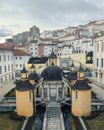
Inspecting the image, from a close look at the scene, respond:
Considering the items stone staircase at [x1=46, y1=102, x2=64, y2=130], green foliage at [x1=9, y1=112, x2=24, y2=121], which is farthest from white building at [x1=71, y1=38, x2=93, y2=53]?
green foliage at [x1=9, y1=112, x2=24, y2=121]

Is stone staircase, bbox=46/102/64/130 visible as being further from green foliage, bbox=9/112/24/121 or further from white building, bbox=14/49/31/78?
white building, bbox=14/49/31/78

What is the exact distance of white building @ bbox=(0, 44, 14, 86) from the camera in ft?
188

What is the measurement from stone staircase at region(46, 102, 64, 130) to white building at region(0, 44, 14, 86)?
27.1 meters

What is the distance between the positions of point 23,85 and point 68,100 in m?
9.04

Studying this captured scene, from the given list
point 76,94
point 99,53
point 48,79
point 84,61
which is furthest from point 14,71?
point 76,94

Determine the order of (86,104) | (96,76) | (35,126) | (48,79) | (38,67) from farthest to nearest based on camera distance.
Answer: (38,67) → (96,76) → (48,79) → (86,104) → (35,126)

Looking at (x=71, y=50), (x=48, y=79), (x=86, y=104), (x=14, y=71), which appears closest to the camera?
(x=86, y=104)

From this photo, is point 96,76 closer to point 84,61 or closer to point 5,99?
point 84,61

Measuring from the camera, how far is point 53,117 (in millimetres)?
29266

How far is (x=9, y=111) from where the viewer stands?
32.1 metres

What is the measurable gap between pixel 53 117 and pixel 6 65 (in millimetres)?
35457

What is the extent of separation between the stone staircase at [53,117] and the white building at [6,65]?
27135 mm

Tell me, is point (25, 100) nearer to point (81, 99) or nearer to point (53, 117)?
point (53, 117)

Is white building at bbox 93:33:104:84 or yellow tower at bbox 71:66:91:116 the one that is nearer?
yellow tower at bbox 71:66:91:116
